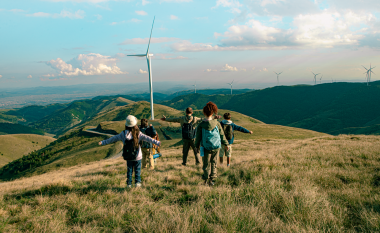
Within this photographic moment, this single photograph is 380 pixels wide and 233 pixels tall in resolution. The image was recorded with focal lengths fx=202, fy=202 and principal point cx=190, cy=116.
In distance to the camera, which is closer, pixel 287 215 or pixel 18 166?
pixel 287 215

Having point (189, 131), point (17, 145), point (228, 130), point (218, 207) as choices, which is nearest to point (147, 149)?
point (189, 131)

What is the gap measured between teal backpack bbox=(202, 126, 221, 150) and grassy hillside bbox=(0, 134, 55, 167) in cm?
15232

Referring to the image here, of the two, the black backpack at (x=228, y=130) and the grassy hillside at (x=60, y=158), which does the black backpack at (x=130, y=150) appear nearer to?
the black backpack at (x=228, y=130)

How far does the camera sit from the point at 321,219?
3.85 meters

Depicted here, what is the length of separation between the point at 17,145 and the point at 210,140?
180352 millimetres

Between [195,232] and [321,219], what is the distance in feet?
7.93

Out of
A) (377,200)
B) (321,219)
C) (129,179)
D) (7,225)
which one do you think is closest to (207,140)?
A: (129,179)

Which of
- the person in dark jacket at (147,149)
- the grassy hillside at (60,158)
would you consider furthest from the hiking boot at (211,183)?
the grassy hillside at (60,158)

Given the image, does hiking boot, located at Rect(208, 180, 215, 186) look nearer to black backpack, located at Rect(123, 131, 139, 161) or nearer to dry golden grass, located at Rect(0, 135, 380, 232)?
dry golden grass, located at Rect(0, 135, 380, 232)

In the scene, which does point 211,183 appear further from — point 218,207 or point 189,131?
point 189,131

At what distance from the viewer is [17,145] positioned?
14000cm

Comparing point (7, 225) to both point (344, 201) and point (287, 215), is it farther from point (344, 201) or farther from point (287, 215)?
point (344, 201)

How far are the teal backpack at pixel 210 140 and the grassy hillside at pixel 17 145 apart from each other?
15232cm

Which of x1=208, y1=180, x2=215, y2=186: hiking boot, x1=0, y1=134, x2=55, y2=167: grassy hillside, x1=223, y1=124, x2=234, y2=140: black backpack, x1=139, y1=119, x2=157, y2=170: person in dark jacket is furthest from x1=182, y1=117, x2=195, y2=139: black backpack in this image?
x1=0, y1=134, x2=55, y2=167: grassy hillside
